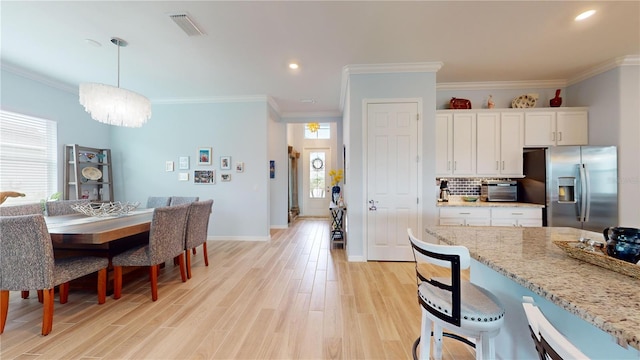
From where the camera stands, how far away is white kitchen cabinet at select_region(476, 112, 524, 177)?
3.60 m

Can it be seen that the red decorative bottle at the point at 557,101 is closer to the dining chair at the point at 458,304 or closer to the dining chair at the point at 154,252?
the dining chair at the point at 458,304

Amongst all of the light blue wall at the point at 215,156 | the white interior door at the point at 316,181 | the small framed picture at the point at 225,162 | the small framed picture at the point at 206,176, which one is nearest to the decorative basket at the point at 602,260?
the light blue wall at the point at 215,156

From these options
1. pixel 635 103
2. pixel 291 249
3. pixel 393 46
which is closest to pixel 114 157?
pixel 291 249

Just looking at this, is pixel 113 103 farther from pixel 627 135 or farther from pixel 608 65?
pixel 627 135

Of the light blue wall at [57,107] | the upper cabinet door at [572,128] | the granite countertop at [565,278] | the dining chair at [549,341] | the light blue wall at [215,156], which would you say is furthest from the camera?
the light blue wall at [215,156]

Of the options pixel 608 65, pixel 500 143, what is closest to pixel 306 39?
pixel 500 143

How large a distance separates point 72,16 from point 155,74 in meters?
1.28

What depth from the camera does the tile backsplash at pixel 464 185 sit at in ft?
13.0

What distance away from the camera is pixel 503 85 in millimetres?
3854

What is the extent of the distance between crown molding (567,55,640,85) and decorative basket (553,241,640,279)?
3803 mm

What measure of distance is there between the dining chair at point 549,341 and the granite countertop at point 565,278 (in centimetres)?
19

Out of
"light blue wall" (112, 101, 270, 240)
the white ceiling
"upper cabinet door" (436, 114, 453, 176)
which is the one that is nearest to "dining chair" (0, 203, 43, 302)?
the white ceiling

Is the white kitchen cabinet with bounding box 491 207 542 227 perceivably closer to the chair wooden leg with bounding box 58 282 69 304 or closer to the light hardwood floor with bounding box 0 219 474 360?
the light hardwood floor with bounding box 0 219 474 360

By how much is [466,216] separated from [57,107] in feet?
21.8
